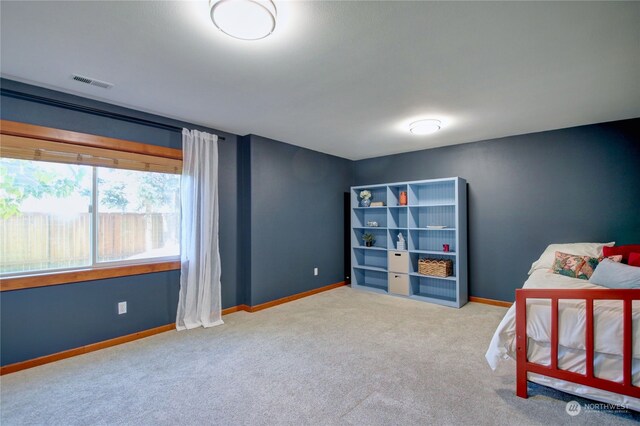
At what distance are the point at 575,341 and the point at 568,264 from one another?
5.06ft

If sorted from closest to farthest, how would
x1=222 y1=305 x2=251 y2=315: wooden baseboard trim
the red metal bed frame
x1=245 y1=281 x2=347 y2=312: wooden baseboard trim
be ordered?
the red metal bed frame
x1=222 y1=305 x2=251 y2=315: wooden baseboard trim
x1=245 y1=281 x2=347 y2=312: wooden baseboard trim

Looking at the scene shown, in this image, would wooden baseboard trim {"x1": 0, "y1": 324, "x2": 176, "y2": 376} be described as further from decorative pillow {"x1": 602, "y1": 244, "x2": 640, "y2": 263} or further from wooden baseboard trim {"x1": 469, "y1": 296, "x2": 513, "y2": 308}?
decorative pillow {"x1": 602, "y1": 244, "x2": 640, "y2": 263}

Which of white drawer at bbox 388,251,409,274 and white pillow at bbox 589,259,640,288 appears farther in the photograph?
white drawer at bbox 388,251,409,274

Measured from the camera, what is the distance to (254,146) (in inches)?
166

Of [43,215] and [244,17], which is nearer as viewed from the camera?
[244,17]

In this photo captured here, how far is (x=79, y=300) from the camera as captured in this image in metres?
2.89

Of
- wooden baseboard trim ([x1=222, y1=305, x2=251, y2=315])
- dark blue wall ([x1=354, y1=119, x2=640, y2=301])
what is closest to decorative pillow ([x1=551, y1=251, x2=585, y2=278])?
dark blue wall ([x1=354, y1=119, x2=640, y2=301])

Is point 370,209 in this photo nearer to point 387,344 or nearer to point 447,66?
point 387,344

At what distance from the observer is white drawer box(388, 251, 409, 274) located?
4.84 m

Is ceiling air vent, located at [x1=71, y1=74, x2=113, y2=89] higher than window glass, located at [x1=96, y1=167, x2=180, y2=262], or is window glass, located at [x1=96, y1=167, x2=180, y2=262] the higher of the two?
ceiling air vent, located at [x1=71, y1=74, x2=113, y2=89]

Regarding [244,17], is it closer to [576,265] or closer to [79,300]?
[79,300]

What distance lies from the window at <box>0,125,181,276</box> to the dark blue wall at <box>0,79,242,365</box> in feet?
0.69

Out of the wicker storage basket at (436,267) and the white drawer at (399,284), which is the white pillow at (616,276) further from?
the white drawer at (399,284)

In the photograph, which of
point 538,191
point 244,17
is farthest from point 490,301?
point 244,17
